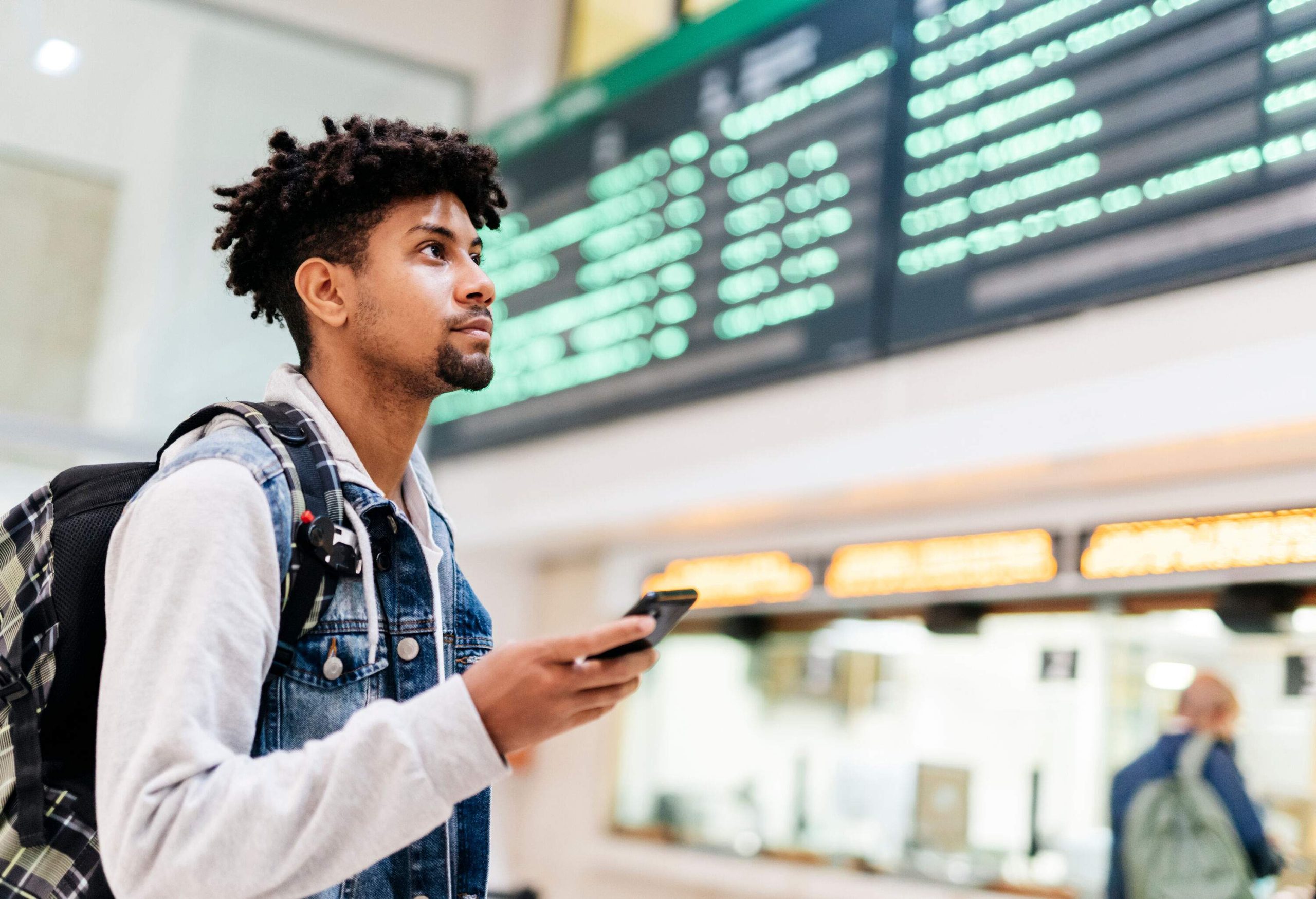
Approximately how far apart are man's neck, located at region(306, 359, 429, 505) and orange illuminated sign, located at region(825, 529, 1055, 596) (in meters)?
3.92

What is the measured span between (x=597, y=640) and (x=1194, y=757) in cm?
420

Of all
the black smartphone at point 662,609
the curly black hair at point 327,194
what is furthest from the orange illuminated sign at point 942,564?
the black smartphone at point 662,609

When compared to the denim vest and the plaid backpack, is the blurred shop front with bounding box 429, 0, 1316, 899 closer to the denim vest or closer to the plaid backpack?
the denim vest

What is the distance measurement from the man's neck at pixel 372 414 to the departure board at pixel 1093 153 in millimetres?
2934

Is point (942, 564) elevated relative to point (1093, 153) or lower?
lower

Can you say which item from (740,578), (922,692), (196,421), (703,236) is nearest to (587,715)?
(196,421)

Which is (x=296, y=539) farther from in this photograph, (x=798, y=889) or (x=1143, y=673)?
(x=798, y=889)

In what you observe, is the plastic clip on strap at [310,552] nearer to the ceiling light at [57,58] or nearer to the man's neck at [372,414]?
the man's neck at [372,414]

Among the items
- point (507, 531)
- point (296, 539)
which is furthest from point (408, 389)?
point (507, 531)

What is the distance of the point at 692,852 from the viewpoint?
6398 mm

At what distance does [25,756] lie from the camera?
113 cm

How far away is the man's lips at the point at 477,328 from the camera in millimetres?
1431

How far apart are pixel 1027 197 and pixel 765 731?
3058 mm

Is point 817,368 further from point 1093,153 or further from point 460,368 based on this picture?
point 460,368
